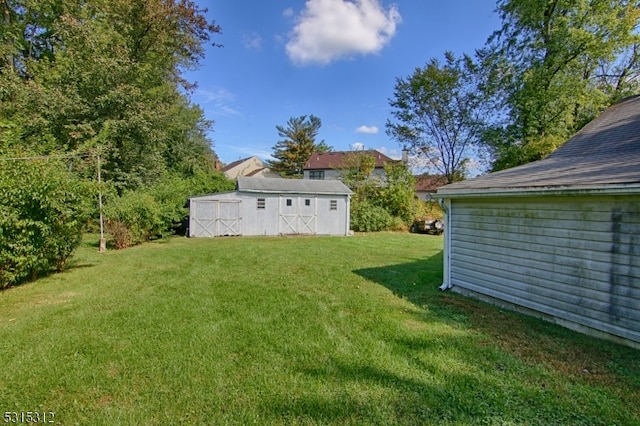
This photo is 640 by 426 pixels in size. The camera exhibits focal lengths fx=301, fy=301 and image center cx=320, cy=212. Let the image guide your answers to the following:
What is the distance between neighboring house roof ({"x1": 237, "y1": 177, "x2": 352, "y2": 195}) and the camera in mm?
14879

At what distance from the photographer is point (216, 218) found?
46.7ft

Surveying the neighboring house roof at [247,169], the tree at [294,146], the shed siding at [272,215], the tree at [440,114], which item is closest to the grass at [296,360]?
the shed siding at [272,215]

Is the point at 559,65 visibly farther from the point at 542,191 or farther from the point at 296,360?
the point at 296,360

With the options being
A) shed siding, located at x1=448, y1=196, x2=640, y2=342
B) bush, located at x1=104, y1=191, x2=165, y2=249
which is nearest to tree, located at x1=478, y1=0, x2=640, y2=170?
shed siding, located at x1=448, y1=196, x2=640, y2=342

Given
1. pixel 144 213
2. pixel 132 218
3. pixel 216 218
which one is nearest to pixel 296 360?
pixel 132 218

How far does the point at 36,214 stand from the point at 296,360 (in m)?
5.96

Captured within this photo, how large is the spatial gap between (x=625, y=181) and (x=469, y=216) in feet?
7.61

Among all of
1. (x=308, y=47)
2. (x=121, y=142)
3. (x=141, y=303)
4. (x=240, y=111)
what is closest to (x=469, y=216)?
(x=141, y=303)

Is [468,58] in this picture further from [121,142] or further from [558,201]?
[121,142]

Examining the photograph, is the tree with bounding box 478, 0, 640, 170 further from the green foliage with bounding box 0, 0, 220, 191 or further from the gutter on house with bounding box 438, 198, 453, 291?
the green foliage with bounding box 0, 0, 220, 191

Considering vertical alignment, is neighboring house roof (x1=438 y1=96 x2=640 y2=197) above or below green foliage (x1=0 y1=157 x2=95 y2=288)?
above

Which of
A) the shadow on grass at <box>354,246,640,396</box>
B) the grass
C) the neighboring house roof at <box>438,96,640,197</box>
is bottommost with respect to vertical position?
the grass

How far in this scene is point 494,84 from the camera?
16406mm

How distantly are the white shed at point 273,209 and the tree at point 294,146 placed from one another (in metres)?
19.3
